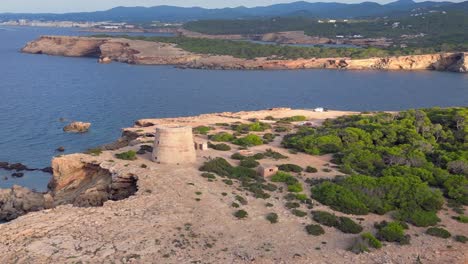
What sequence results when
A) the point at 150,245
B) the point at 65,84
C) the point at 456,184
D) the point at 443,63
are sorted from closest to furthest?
the point at 150,245, the point at 456,184, the point at 65,84, the point at 443,63

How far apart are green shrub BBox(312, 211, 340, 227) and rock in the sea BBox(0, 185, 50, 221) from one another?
61.4ft

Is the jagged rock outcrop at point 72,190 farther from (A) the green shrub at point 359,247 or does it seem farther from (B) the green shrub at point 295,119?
(B) the green shrub at point 295,119

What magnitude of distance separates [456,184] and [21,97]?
71.7 m

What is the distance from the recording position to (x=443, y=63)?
126 meters

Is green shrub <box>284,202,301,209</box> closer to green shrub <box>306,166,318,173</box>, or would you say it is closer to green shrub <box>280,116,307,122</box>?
green shrub <box>306,166,318,173</box>

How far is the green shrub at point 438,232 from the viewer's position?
27.0 metres

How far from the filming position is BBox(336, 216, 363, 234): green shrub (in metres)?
27.3

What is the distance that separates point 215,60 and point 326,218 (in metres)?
107

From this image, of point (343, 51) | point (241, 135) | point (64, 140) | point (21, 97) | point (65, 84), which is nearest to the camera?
point (241, 135)

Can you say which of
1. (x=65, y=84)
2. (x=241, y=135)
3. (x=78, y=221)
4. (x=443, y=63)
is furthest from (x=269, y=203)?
(x=443, y=63)

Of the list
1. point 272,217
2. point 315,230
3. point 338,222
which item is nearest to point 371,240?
point 338,222

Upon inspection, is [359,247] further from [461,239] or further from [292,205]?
[292,205]

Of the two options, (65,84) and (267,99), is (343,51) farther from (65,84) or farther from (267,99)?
(65,84)

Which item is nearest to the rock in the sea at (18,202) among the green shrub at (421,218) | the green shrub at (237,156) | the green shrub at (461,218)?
the green shrub at (237,156)
